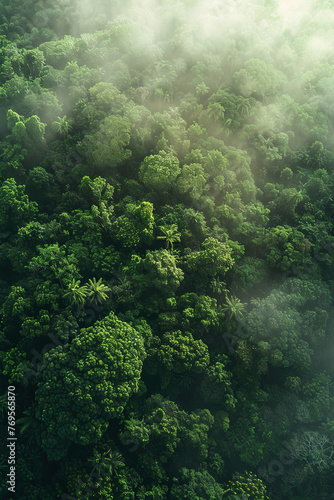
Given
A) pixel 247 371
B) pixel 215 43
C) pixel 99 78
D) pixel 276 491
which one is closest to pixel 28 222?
pixel 99 78

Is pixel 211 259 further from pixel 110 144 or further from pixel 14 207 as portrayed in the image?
pixel 14 207

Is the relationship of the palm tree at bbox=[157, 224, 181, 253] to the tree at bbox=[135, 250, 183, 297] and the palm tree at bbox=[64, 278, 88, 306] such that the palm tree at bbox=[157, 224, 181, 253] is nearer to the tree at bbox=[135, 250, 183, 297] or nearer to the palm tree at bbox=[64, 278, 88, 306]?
the tree at bbox=[135, 250, 183, 297]

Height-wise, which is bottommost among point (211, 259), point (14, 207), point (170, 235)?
point (14, 207)

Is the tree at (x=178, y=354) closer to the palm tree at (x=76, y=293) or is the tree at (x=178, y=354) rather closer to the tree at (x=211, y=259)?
the tree at (x=211, y=259)

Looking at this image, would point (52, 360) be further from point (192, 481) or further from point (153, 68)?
point (153, 68)

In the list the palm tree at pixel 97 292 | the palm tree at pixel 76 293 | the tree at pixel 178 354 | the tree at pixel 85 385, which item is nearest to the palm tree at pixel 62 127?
the palm tree at pixel 76 293

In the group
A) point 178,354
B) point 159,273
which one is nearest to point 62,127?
point 159,273
